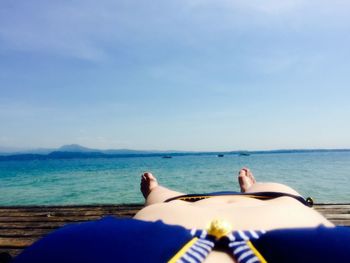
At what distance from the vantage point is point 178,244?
123cm

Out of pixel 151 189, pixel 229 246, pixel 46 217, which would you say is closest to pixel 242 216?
pixel 229 246

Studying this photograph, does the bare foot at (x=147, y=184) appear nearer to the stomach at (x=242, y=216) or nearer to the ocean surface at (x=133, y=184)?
the stomach at (x=242, y=216)

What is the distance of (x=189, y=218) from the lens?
5.00 feet

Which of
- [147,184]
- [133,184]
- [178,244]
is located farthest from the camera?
[133,184]

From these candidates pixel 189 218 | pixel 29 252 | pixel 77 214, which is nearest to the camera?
pixel 29 252

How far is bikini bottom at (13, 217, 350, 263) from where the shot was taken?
3.74ft

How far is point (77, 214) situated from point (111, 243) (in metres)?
3.17

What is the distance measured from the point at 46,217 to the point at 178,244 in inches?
128

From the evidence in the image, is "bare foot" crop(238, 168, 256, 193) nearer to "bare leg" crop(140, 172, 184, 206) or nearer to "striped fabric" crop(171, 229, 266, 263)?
"bare leg" crop(140, 172, 184, 206)

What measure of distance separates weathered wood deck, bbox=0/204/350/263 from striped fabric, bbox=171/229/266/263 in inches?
78.4

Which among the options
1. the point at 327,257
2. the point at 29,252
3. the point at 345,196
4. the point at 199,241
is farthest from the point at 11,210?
the point at 345,196

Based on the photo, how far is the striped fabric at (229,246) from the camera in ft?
3.88

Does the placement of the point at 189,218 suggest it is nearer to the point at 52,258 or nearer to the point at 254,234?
the point at 254,234

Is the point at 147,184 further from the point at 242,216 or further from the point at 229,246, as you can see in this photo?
the point at 229,246
